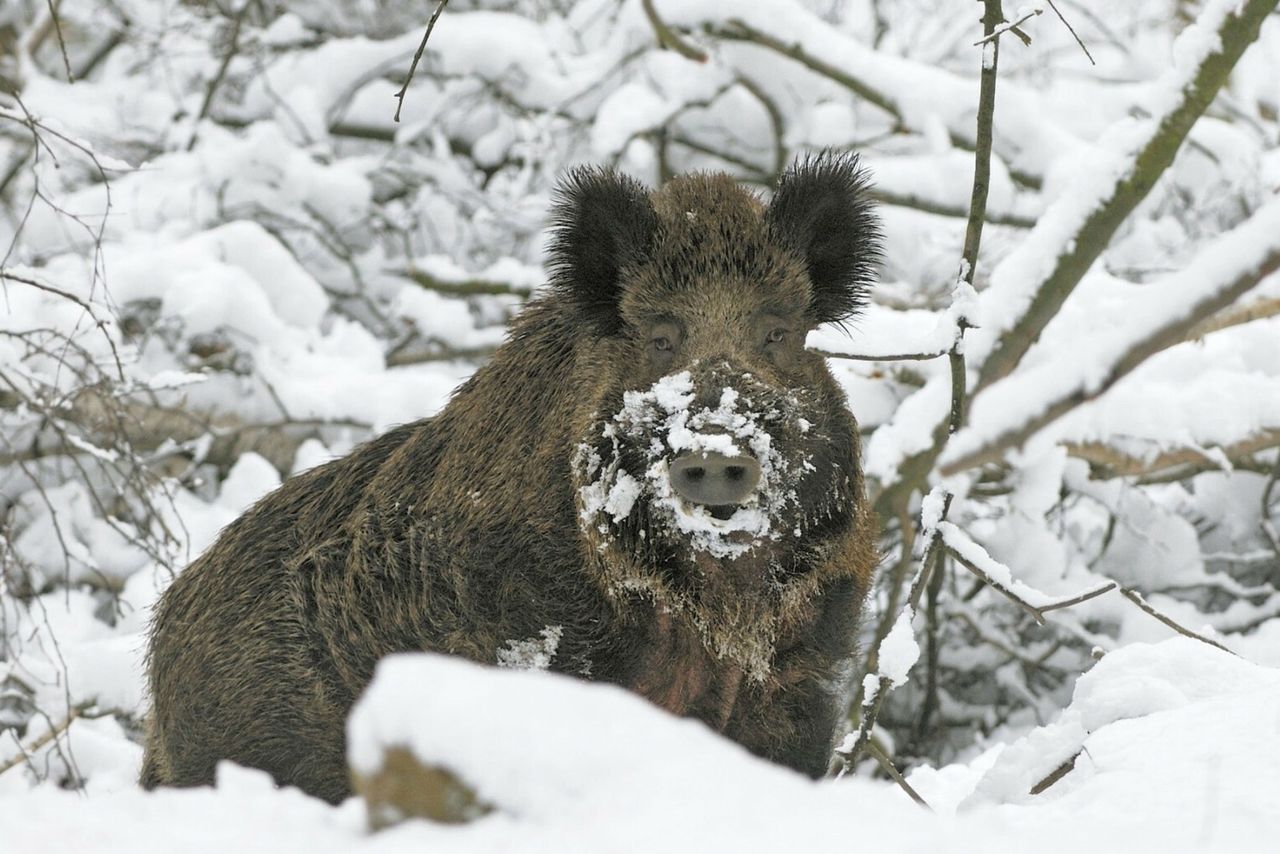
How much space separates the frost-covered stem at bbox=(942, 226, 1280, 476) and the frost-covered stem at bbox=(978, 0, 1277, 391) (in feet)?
3.57

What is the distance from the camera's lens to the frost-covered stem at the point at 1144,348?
1573mm

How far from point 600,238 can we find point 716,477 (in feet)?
3.20

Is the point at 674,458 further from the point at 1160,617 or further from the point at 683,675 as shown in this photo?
the point at 1160,617

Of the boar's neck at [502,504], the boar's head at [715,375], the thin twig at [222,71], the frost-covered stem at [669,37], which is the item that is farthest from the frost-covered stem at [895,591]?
the thin twig at [222,71]

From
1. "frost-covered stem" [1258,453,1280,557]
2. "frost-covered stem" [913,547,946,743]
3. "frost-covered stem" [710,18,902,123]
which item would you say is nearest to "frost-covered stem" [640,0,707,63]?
"frost-covered stem" [710,18,902,123]

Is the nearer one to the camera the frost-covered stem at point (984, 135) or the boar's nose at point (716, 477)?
the frost-covered stem at point (984, 135)

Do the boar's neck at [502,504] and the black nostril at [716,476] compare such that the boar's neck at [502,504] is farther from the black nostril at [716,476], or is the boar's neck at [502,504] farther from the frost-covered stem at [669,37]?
the frost-covered stem at [669,37]

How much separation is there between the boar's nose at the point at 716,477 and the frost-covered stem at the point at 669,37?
4110mm

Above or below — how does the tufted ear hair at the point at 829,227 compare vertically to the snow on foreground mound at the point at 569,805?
above

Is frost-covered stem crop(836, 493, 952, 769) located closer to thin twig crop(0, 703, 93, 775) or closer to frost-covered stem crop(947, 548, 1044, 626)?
frost-covered stem crop(947, 548, 1044, 626)

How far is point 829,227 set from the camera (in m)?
4.02

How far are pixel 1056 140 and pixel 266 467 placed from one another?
4424 millimetres

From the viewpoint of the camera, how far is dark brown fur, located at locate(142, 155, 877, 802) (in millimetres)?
3727

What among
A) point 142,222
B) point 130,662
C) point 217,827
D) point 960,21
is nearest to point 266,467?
point 130,662
